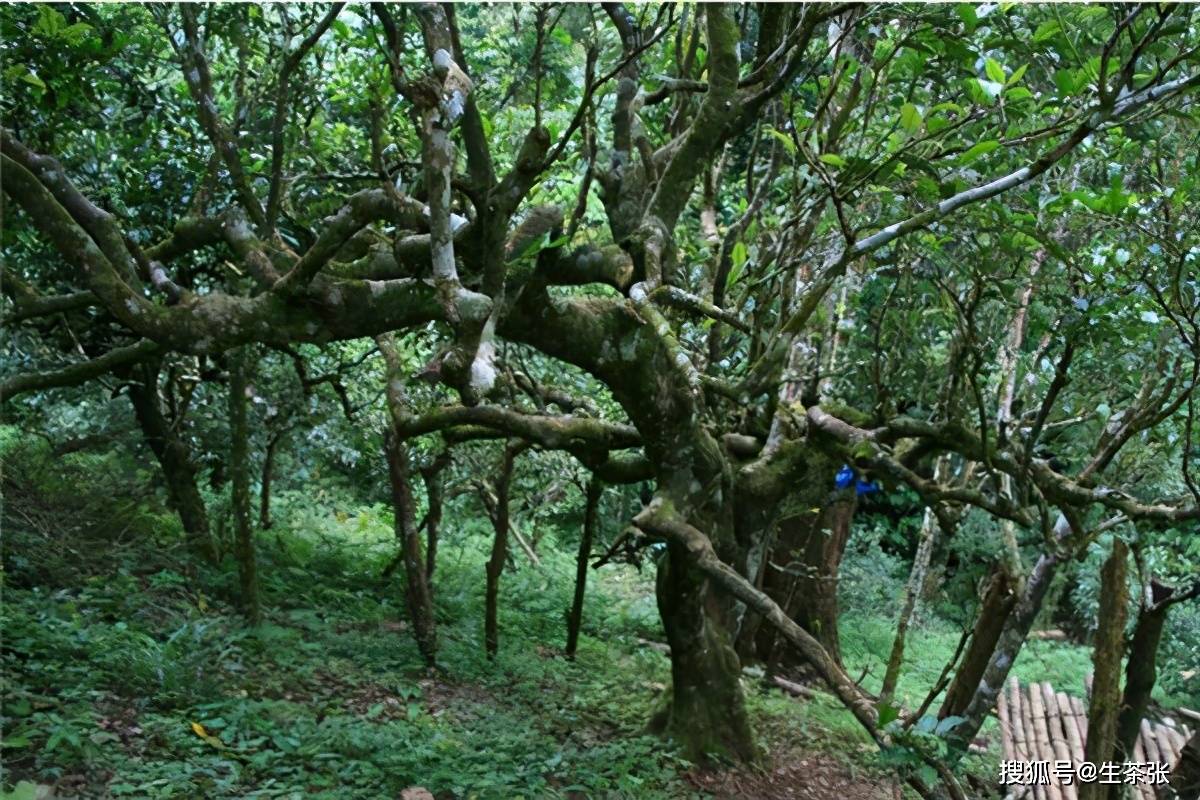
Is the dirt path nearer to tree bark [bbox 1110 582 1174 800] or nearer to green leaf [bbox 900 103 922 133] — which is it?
tree bark [bbox 1110 582 1174 800]

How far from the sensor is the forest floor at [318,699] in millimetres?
3705

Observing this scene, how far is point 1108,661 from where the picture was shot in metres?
3.80

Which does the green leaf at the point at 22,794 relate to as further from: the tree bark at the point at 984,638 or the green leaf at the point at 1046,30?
the tree bark at the point at 984,638

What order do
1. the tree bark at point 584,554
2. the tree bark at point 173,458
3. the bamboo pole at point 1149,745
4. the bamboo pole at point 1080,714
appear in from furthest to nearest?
the bamboo pole at point 1080,714
the bamboo pole at point 1149,745
the tree bark at point 584,554
the tree bark at point 173,458

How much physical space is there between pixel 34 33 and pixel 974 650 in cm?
557

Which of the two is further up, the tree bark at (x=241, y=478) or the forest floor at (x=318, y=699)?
the tree bark at (x=241, y=478)

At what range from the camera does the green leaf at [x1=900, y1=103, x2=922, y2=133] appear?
10.6 feet

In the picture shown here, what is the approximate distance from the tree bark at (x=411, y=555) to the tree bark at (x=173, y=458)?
1340 millimetres

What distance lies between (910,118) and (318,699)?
12.6ft

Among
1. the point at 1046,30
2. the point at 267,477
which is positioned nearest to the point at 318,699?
the point at 267,477

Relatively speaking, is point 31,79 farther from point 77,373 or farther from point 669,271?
point 669,271

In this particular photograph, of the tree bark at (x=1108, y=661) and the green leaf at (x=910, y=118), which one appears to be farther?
the tree bark at (x=1108, y=661)

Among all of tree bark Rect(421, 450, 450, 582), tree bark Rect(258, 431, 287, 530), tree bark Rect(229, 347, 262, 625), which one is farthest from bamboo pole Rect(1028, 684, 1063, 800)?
tree bark Rect(258, 431, 287, 530)

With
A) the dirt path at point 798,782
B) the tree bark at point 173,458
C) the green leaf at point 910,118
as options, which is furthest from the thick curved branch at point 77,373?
the dirt path at point 798,782
